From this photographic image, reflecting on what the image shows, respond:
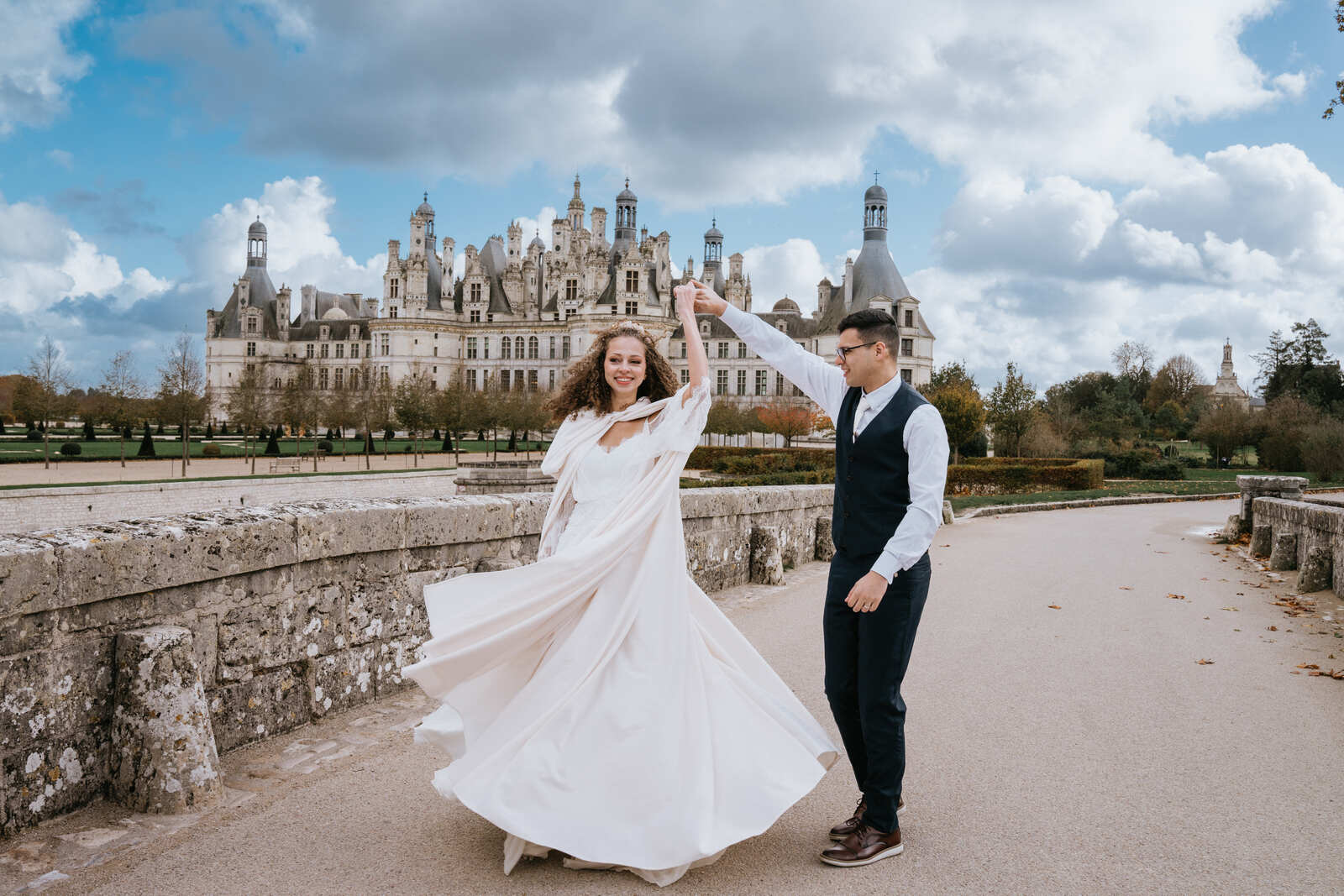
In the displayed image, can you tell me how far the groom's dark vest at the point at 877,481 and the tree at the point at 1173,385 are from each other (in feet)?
194

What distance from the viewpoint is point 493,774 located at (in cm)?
287

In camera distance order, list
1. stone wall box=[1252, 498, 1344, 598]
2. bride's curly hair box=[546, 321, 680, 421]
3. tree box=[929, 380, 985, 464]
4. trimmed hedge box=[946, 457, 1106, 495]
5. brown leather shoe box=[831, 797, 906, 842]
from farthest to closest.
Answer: tree box=[929, 380, 985, 464]
trimmed hedge box=[946, 457, 1106, 495]
stone wall box=[1252, 498, 1344, 598]
bride's curly hair box=[546, 321, 680, 421]
brown leather shoe box=[831, 797, 906, 842]

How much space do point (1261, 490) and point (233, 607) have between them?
14.3m

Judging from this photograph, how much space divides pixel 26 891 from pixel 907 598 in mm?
2729

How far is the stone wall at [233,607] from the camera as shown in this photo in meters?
3.00

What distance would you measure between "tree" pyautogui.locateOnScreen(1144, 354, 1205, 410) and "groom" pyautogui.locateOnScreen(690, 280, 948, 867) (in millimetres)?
59096

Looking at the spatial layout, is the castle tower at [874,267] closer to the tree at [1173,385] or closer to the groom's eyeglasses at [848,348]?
the tree at [1173,385]

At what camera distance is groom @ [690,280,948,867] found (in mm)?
2908

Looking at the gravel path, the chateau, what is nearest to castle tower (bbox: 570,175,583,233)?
the chateau

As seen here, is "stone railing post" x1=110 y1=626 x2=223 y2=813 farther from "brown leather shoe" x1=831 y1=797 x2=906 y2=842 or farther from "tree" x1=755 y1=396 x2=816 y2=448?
"tree" x1=755 y1=396 x2=816 y2=448

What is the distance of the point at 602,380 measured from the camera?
367cm

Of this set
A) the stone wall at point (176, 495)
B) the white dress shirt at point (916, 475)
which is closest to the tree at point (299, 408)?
the stone wall at point (176, 495)

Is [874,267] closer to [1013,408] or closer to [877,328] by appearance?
[1013,408]

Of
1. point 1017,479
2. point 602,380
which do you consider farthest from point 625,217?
point 602,380
